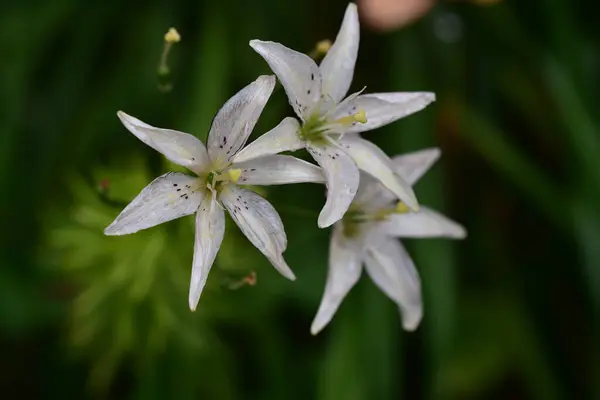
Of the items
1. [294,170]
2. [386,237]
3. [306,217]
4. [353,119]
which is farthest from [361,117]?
[306,217]

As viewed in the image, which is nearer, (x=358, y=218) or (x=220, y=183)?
(x=220, y=183)

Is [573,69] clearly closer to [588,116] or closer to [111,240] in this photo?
[588,116]

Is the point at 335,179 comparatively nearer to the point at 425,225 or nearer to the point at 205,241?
the point at 205,241

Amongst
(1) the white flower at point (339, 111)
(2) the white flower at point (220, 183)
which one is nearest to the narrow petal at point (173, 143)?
(2) the white flower at point (220, 183)

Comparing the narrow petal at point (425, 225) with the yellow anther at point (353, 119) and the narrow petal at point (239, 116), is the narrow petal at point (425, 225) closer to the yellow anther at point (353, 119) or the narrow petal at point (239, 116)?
the yellow anther at point (353, 119)

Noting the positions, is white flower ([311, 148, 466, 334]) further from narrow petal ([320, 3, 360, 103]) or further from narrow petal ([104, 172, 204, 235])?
narrow petal ([104, 172, 204, 235])

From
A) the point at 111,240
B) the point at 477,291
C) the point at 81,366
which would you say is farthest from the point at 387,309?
the point at 81,366

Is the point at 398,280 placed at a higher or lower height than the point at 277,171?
lower

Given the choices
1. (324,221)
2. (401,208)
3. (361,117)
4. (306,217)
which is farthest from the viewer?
(306,217)
